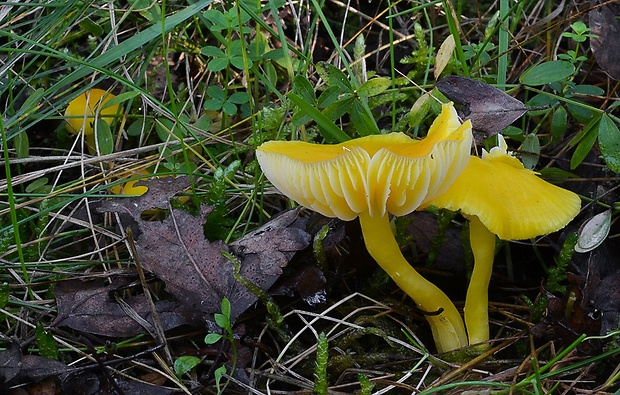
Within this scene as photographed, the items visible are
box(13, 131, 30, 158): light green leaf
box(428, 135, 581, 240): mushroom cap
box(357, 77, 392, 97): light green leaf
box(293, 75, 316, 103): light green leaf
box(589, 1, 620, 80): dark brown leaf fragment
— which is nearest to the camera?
box(428, 135, 581, 240): mushroom cap

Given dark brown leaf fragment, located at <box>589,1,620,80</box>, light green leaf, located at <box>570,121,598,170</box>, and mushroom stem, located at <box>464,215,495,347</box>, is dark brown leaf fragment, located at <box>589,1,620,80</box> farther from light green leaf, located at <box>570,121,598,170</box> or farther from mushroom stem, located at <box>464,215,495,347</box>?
mushroom stem, located at <box>464,215,495,347</box>

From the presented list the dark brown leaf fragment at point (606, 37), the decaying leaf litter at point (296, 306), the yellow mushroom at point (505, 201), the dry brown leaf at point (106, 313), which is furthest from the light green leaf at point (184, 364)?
the dark brown leaf fragment at point (606, 37)

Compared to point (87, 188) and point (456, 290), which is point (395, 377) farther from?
point (87, 188)

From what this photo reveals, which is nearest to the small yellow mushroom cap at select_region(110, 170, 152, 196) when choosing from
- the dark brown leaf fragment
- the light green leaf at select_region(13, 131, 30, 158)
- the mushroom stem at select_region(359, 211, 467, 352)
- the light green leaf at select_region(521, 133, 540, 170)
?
the light green leaf at select_region(13, 131, 30, 158)

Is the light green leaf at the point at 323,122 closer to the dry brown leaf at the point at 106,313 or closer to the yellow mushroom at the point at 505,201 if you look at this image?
the yellow mushroom at the point at 505,201

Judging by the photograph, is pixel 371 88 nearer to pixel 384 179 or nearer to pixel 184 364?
pixel 384 179

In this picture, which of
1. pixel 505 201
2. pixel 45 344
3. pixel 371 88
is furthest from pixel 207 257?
pixel 505 201
